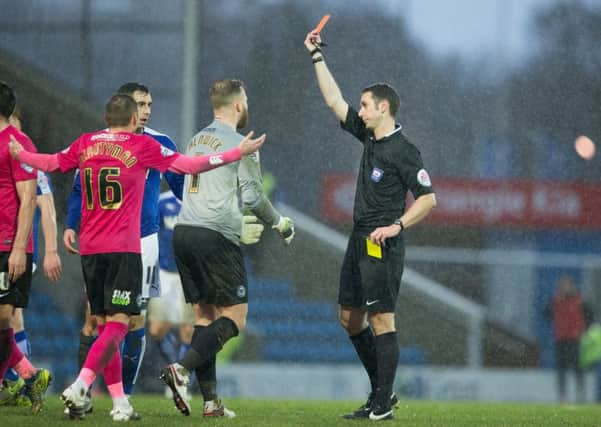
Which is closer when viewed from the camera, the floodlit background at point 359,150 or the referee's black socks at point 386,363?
the referee's black socks at point 386,363

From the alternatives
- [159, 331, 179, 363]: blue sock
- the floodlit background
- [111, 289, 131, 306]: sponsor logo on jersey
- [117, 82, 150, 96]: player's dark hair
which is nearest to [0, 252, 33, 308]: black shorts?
[111, 289, 131, 306]: sponsor logo on jersey

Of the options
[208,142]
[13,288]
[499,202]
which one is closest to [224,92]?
[208,142]

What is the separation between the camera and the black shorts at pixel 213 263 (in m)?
6.20

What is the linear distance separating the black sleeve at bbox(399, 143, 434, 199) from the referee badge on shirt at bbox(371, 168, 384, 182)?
0.11 m

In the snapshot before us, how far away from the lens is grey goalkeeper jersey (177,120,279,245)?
20.4 ft

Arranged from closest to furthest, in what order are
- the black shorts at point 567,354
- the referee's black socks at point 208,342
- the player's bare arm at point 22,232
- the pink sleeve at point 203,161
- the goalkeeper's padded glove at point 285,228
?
the pink sleeve at point 203,161
the referee's black socks at point 208,342
the player's bare arm at point 22,232
the goalkeeper's padded glove at point 285,228
the black shorts at point 567,354

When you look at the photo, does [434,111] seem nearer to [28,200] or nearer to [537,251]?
[537,251]

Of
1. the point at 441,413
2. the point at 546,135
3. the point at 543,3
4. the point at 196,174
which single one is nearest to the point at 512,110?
the point at 546,135

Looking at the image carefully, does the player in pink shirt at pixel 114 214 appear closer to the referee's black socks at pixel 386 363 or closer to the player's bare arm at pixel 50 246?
the player's bare arm at pixel 50 246

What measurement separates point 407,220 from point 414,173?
0.97 ft

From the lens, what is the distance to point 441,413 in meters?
7.68

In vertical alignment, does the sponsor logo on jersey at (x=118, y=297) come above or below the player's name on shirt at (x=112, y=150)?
below

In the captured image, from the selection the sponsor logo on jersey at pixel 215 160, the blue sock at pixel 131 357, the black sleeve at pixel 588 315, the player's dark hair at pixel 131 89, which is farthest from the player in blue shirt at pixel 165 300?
the black sleeve at pixel 588 315

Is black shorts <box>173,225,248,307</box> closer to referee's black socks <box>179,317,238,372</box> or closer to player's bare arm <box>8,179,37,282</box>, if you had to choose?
referee's black socks <box>179,317,238,372</box>
